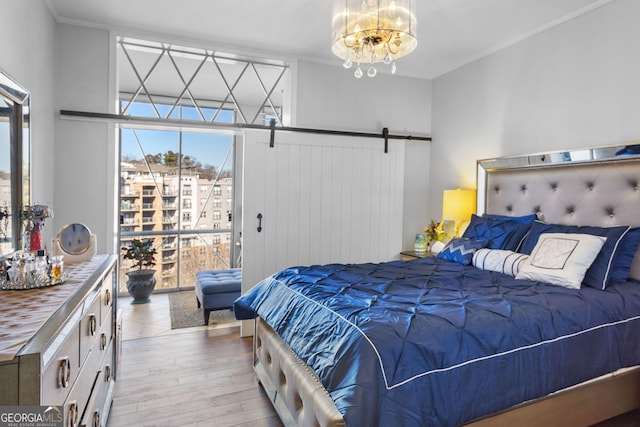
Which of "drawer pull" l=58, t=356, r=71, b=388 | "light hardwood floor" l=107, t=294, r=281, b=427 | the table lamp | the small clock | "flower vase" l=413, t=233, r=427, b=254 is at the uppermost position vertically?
the table lamp

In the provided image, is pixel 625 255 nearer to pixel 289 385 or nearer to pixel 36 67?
pixel 289 385

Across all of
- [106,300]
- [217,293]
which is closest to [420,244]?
[217,293]

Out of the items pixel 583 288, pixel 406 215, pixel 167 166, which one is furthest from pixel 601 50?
pixel 167 166

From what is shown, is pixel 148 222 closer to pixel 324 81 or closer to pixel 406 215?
pixel 324 81

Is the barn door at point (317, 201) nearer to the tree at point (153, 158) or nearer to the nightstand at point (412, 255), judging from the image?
the nightstand at point (412, 255)

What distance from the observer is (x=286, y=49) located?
3.68 m

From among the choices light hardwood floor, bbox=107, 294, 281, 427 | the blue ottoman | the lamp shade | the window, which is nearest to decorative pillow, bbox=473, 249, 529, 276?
the lamp shade

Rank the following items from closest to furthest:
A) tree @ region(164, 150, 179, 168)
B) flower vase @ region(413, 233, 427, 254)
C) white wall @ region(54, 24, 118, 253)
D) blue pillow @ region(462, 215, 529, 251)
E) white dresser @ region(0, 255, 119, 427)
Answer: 1. white dresser @ region(0, 255, 119, 427)
2. blue pillow @ region(462, 215, 529, 251)
3. white wall @ region(54, 24, 118, 253)
4. flower vase @ region(413, 233, 427, 254)
5. tree @ region(164, 150, 179, 168)

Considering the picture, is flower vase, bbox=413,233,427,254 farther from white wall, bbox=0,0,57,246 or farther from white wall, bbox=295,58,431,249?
white wall, bbox=0,0,57,246

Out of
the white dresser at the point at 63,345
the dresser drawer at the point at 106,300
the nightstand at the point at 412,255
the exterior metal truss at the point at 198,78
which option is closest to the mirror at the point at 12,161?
the white dresser at the point at 63,345

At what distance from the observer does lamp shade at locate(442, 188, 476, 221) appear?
11.8 ft

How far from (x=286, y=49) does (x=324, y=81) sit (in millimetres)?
512

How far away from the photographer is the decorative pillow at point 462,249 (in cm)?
292

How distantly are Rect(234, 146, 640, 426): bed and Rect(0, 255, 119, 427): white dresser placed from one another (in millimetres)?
861
